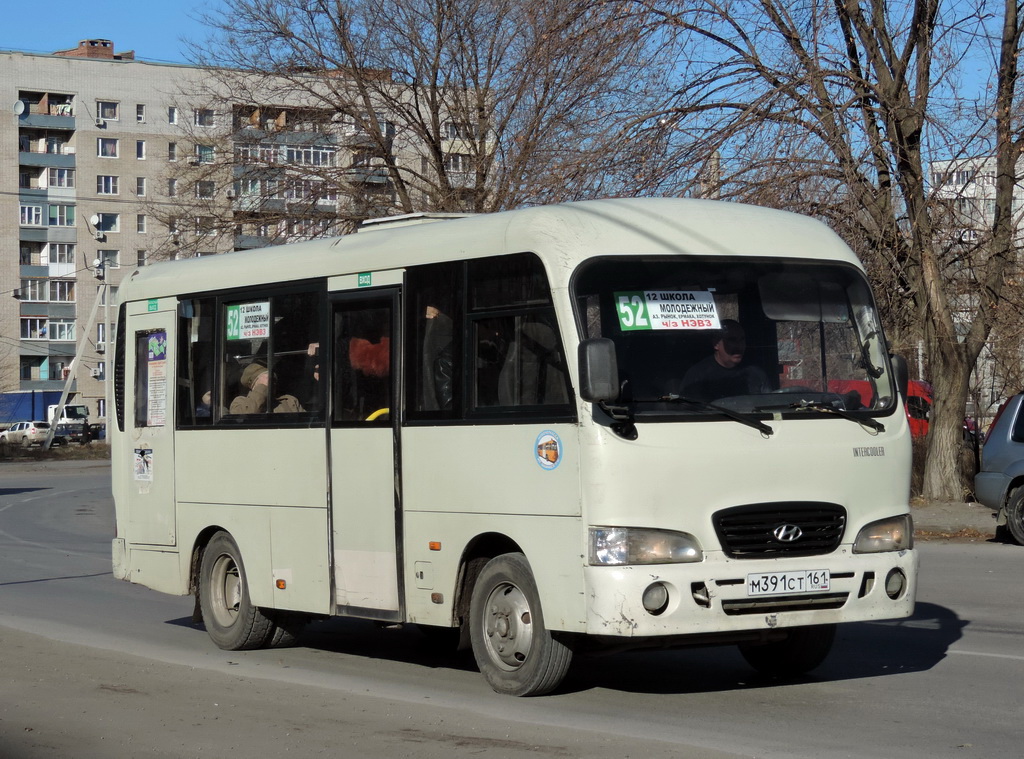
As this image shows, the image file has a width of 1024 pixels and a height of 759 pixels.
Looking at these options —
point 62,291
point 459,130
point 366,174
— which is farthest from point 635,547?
point 62,291

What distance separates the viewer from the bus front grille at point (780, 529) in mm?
7934

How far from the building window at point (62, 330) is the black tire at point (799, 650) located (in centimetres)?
9246

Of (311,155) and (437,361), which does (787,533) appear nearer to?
(437,361)

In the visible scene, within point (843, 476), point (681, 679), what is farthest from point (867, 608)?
point (681, 679)

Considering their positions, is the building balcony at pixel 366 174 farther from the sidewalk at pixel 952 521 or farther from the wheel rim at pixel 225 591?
the wheel rim at pixel 225 591

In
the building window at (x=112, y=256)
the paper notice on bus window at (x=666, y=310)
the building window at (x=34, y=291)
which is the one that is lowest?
the paper notice on bus window at (x=666, y=310)

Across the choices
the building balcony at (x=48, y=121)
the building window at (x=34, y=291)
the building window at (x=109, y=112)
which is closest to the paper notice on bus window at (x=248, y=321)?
the building balcony at (x=48, y=121)

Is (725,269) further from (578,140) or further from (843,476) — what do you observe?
(578,140)

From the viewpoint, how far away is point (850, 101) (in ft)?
67.2

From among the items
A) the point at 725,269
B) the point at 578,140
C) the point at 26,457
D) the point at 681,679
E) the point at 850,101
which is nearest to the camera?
the point at 725,269

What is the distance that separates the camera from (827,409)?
329 inches

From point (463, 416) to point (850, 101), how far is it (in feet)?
43.5

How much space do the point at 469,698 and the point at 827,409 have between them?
2.57 m

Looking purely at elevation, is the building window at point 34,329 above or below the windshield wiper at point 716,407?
above
